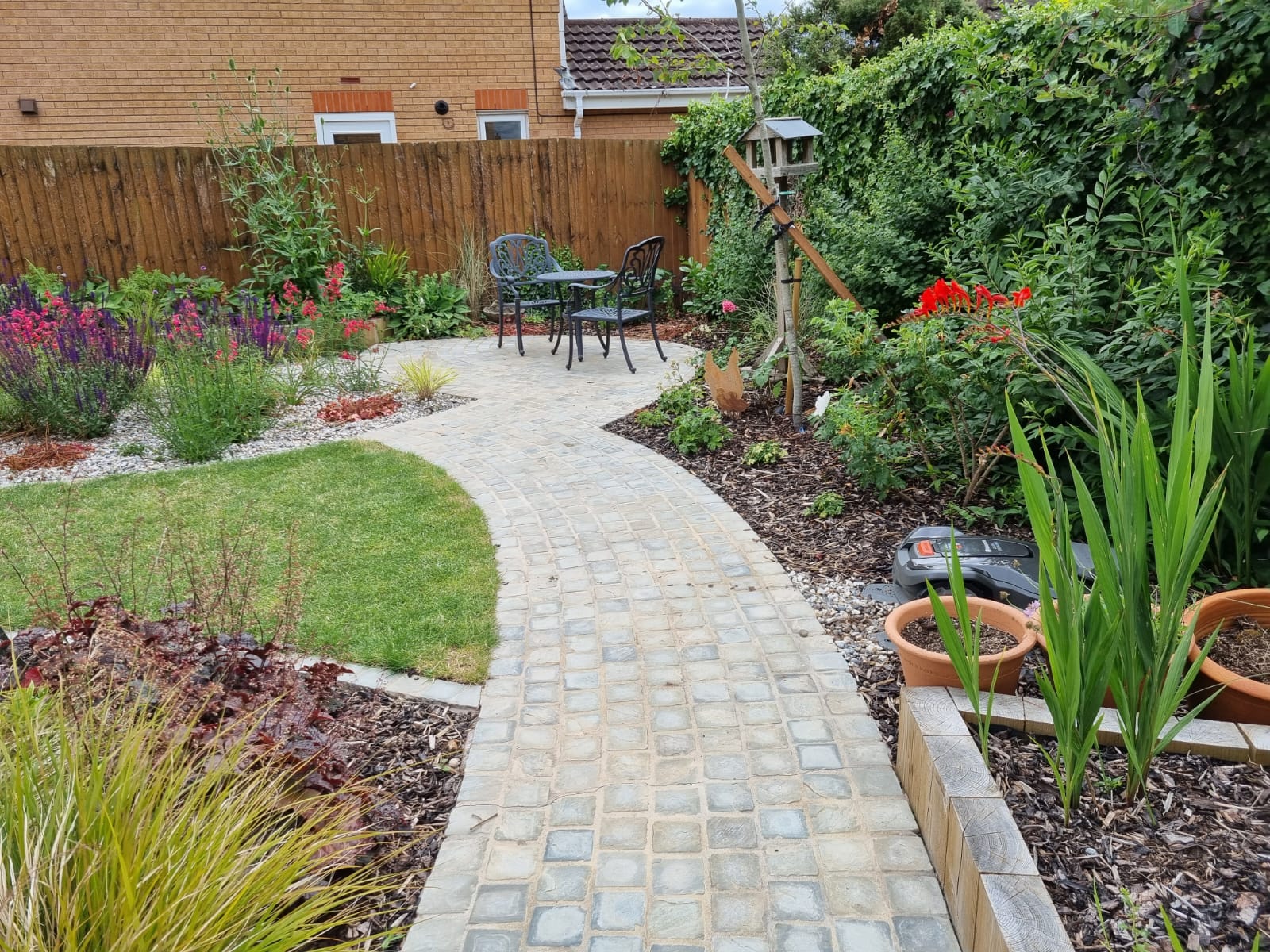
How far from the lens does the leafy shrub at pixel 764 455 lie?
4.62 metres

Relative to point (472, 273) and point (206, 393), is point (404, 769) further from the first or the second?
point (472, 273)

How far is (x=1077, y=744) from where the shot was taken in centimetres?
181

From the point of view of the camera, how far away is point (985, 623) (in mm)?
2553

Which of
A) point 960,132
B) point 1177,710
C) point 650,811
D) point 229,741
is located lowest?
point 650,811

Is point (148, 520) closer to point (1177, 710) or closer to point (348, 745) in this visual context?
point (348, 745)

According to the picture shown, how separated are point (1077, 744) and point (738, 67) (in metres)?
13.3

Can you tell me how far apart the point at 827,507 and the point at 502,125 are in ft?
32.6

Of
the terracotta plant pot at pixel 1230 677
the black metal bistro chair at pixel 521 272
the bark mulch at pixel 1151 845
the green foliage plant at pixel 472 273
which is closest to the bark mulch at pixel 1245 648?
the terracotta plant pot at pixel 1230 677

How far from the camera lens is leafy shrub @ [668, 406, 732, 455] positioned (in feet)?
16.2

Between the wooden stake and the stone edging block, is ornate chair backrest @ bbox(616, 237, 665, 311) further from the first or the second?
the stone edging block

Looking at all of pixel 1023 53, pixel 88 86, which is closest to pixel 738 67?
pixel 88 86

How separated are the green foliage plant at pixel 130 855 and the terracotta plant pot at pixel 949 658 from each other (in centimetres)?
151

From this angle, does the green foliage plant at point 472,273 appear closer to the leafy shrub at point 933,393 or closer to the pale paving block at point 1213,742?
the leafy shrub at point 933,393

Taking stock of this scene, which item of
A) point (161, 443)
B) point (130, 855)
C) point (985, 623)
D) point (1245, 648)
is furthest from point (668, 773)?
point (161, 443)
